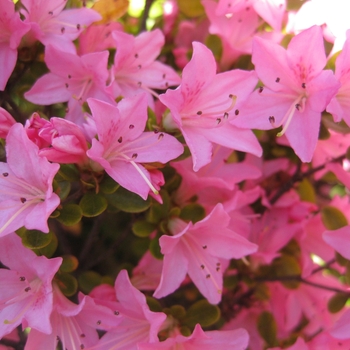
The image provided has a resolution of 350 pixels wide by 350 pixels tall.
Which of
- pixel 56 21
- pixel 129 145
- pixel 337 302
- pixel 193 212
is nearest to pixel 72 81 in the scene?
pixel 56 21

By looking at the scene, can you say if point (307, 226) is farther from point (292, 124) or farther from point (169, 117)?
point (169, 117)

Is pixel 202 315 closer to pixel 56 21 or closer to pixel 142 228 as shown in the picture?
pixel 142 228

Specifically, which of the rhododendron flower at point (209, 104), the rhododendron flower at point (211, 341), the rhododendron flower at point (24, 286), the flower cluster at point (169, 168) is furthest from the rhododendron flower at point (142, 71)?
the rhododendron flower at point (211, 341)

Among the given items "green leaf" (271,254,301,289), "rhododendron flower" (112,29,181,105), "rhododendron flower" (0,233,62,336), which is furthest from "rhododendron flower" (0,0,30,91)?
"green leaf" (271,254,301,289)

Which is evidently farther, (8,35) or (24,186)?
(8,35)

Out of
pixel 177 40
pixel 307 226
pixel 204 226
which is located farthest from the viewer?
pixel 177 40

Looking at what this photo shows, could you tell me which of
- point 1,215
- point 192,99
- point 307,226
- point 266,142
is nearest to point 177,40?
point 266,142

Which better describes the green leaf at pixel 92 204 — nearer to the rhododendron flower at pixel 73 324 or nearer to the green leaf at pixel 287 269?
the rhododendron flower at pixel 73 324
